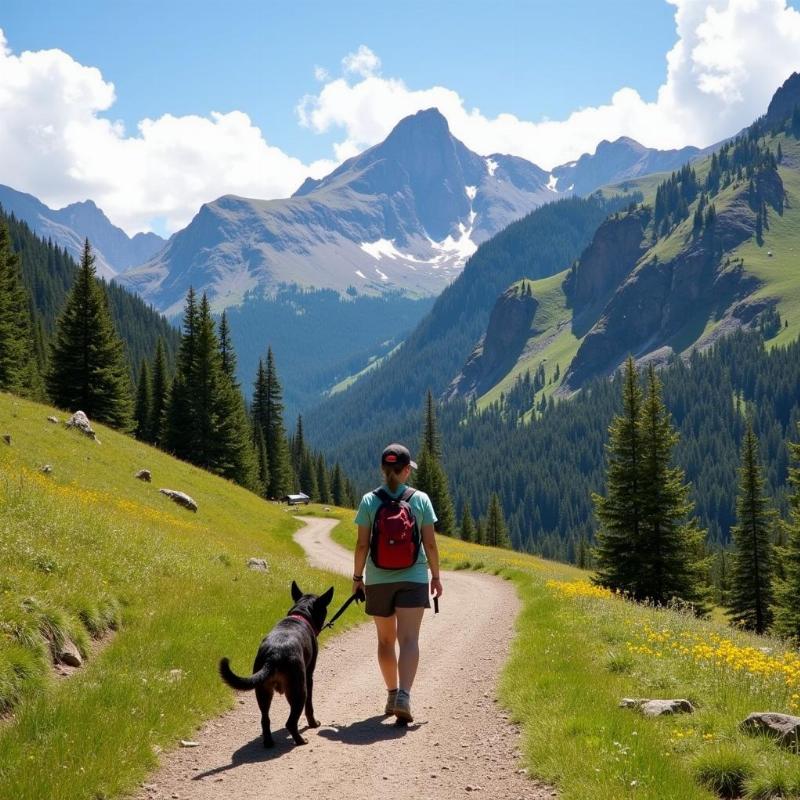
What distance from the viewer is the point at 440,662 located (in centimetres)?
1454

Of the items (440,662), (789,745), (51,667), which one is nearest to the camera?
(789,745)

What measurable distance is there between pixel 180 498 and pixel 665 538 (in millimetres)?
25636

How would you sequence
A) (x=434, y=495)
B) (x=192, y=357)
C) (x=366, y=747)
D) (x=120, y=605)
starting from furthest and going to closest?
(x=434, y=495) → (x=192, y=357) → (x=120, y=605) → (x=366, y=747)

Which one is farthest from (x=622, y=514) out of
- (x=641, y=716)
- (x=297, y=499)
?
(x=297, y=499)

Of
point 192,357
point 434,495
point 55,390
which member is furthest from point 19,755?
point 434,495

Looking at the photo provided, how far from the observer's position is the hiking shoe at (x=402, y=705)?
9453 mm

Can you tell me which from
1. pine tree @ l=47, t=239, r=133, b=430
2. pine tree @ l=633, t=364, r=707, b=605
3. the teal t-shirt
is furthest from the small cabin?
the teal t-shirt

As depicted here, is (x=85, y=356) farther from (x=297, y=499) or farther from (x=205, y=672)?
(x=205, y=672)

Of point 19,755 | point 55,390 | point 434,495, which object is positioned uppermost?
point 55,390

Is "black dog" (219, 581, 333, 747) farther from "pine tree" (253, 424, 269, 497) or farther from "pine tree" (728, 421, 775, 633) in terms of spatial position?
"pine tree" (253, 424, 269, 497)

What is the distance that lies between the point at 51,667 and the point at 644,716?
333 inches

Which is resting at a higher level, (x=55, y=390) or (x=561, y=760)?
(x=55, y=390)

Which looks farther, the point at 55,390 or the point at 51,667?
the point at 55,390

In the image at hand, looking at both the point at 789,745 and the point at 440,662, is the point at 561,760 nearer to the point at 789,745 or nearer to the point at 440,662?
the point at 789,745
